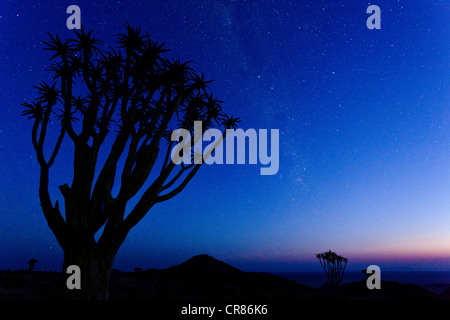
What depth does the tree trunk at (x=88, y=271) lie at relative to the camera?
6.62 meters

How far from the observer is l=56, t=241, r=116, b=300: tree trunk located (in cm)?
662

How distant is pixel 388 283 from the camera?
2384 cm

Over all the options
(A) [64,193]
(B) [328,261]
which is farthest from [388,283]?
(A) [64,193]

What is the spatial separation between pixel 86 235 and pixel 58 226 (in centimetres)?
86

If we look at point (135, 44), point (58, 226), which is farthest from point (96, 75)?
point (58, 226)

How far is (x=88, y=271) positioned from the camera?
6832 mm

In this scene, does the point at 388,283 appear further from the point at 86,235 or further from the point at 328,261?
the point at 86,235

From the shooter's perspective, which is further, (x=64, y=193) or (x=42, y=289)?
(x=42, y=289)

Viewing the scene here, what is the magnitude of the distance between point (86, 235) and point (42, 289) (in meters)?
Result: 8.14

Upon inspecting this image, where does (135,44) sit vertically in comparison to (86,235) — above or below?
above

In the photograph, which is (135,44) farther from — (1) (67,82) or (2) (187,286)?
(2) (187,286)

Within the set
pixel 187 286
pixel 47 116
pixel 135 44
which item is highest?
pixel 135 44
